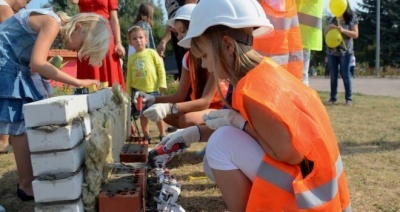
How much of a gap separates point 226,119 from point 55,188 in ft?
2.41

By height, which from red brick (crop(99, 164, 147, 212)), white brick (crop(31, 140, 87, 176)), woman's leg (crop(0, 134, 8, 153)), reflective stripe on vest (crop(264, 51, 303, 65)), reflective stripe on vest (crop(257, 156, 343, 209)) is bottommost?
woman's leg (crop(0, 134, 8, 153))

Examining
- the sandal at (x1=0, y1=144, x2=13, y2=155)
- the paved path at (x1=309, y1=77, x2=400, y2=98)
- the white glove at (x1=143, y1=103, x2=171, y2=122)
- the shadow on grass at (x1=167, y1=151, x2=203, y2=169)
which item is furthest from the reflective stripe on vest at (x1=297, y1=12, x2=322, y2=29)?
the paved path at (x1=309, y1=77, x2=400, y2=98)

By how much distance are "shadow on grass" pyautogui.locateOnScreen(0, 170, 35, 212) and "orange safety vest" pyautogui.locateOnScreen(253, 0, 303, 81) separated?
165 centimetres

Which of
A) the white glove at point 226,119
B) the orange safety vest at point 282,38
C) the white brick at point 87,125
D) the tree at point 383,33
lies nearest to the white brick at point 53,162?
the white brick at point 87,125

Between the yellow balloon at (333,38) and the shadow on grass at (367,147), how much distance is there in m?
3.40

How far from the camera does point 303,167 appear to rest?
1704mm

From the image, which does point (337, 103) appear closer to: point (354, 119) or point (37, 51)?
point (354, 119)

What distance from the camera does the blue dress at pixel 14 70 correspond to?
8.46ft

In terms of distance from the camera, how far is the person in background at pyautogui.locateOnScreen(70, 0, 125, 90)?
376 cm

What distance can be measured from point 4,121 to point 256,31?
1.55 m

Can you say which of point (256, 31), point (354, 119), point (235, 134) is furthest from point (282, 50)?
point (354, 119)

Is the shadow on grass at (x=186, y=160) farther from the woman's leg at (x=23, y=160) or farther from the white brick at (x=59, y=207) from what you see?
the white brick at (x=59, y=207)

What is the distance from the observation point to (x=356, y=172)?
125 inches

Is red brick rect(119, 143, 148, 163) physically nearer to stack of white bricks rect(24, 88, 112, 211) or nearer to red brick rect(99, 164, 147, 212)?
red brick rect(99, 164, 147, 212)
